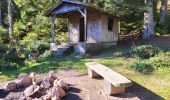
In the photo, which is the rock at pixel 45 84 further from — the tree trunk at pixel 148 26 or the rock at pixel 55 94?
the tree trunk at pixel 148 26

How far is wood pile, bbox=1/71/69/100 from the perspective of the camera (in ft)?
27.4

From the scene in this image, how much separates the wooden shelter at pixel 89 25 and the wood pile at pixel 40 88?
8.72m

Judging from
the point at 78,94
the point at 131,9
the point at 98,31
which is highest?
the point at 131,9

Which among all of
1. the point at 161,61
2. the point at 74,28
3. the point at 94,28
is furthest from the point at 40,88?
the point at 74,28

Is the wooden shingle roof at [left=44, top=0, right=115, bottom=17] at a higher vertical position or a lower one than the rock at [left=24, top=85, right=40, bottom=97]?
higher

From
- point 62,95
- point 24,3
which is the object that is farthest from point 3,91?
point 24,3

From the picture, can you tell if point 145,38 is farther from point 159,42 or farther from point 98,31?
point 98,31

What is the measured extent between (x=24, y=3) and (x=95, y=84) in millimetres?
19700

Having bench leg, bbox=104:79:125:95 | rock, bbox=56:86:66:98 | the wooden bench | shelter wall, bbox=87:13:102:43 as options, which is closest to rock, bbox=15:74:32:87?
rock, bbox=56:86:66:98

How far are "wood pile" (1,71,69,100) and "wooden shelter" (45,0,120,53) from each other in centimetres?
872

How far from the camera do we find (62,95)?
27.9ft

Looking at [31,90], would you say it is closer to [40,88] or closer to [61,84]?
[40,88]

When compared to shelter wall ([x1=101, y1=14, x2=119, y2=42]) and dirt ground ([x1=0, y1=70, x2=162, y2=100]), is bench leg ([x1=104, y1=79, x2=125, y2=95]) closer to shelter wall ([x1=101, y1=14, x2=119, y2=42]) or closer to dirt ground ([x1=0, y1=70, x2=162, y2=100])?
dirt ground ([x1=0, y1=70, x2=162, y2=100])

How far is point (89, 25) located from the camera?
2150 cm
